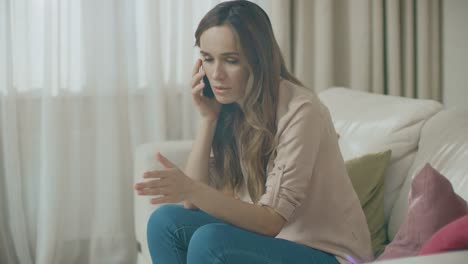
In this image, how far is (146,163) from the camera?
2508 mm

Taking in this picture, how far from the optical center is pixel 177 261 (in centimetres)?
189

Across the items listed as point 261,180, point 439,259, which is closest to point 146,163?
point 261,180

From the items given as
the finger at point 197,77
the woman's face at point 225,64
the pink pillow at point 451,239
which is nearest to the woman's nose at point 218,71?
the woman's face at point 225,64

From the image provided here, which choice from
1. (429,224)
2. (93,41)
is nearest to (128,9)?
(93,41)

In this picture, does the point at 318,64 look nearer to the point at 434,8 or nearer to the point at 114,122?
the point at 434,8

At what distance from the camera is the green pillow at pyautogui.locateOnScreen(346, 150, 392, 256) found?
220 centimetres

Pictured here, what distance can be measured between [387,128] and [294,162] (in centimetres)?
69

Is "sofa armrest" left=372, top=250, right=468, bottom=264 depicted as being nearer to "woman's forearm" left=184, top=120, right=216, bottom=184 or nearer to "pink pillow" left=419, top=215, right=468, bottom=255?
"pink pillow" left=419, top=215, right=468, bottom=255

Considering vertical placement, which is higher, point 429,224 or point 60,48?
point 60,48

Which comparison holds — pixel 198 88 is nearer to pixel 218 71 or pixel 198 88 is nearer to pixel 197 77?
pixel 197 77

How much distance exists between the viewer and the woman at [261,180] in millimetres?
1667

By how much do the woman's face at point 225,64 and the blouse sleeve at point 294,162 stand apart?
162 mm

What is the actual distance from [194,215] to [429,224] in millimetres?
598

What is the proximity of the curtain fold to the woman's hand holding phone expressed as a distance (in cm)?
110
